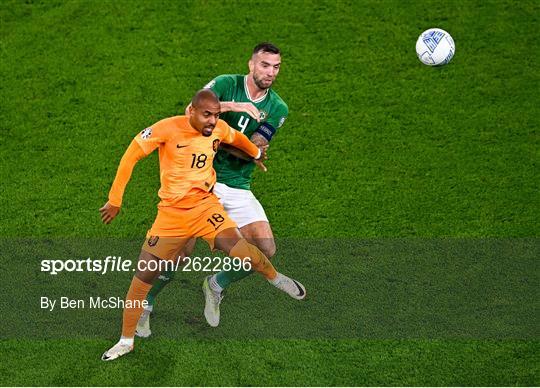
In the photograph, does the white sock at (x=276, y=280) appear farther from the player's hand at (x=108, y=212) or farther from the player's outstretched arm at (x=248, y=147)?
the player's hand at (x=108, y=212)

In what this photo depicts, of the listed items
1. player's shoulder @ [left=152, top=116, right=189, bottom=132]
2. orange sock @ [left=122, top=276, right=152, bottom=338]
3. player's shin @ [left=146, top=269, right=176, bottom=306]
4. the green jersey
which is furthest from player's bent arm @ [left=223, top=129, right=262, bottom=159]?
orange sock @ [left=122, top=276, right=152, bottom=338]

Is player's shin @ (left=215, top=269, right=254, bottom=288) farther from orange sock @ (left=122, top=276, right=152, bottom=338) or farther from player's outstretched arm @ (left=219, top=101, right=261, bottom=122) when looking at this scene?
player's outstretched arm @ (left=219, top=101, right=261, bottom=122)

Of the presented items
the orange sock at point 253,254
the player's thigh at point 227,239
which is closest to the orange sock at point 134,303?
the player's thigh at point 227,239

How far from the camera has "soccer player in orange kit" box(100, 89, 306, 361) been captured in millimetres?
8227

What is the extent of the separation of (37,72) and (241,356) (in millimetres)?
5439

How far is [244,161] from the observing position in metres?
9.11

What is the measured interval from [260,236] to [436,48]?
297 cm

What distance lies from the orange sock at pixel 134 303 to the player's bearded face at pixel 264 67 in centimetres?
194

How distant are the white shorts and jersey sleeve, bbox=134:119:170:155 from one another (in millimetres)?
1035

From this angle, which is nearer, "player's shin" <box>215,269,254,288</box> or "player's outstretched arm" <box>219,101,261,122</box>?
"player's outstretched arm" <box>219,101,261,122</box>

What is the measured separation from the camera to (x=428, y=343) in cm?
880

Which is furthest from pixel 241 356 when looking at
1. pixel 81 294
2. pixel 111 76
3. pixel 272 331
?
pixel 111 76

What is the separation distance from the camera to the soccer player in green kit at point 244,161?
28.9 ft

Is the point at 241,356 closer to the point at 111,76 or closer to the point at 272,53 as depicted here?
the point at 272,53
